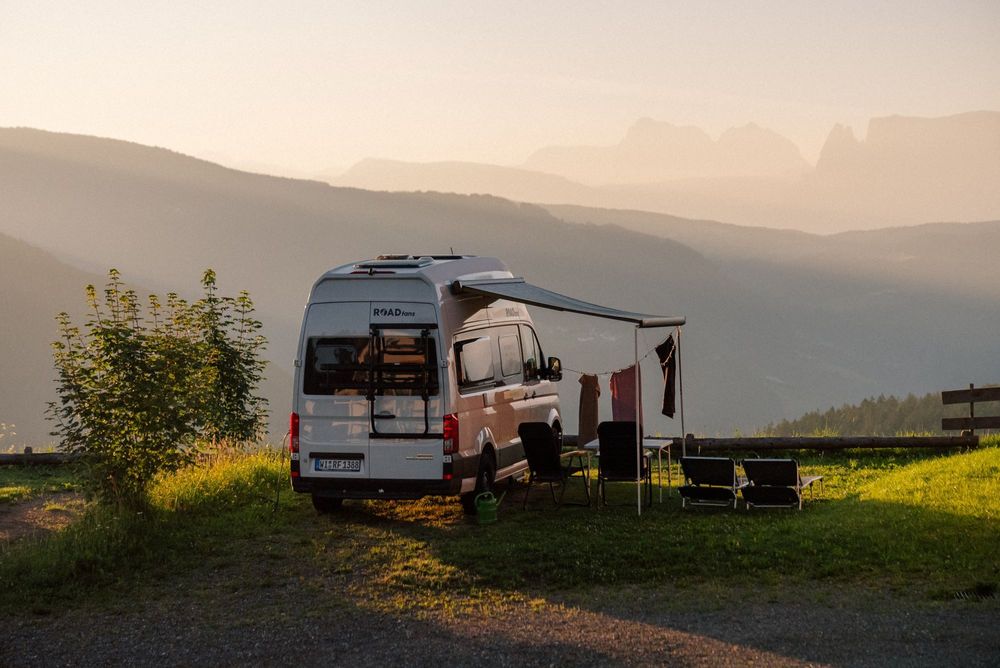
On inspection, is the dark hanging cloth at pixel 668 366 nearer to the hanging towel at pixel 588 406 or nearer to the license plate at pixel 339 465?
the hanging towel at pixel 588 406

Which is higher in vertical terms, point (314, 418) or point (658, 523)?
point (314, 418)

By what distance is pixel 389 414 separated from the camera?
1085 cm

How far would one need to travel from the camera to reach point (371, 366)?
10.9m

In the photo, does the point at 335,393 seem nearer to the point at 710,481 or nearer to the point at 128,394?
the point at 128,394

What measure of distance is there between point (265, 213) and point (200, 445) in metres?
185

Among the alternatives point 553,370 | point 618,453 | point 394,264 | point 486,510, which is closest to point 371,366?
point 394,264

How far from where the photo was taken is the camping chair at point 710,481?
1172 cm

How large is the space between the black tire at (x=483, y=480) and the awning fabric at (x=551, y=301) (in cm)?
183

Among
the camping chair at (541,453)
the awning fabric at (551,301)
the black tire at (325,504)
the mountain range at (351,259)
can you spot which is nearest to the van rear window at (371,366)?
the awning fabric at (551,301)

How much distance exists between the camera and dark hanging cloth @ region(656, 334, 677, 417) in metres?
12.7

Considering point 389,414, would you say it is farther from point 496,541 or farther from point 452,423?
point 496,541

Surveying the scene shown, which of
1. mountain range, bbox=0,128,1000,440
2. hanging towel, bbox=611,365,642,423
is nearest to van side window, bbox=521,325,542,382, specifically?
hanging towel, bbox=611,365,642,423

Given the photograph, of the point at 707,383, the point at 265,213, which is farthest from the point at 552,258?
the point at 265,213

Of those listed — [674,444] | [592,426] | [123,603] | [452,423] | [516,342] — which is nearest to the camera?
[123,603]
